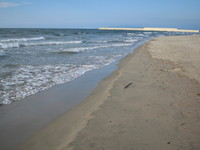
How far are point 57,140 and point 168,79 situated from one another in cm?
447

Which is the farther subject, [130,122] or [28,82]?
[28,82]

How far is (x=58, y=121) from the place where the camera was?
3.59 m

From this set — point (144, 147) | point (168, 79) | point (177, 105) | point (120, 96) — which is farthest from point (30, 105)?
point (168, 79)

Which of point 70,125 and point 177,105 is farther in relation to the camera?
point 177,105

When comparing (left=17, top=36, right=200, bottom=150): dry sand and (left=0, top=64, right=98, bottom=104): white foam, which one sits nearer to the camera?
(left=17, top=36, right=200, bottom=150): dry sand

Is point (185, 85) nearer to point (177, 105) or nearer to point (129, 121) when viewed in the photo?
point (177, 105)

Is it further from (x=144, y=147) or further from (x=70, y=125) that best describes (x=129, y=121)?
(x=70, y=125)

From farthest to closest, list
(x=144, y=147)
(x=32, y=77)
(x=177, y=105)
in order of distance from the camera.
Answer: (x=32, y=77) < (x=177, y=105) < (x=144, y=147)

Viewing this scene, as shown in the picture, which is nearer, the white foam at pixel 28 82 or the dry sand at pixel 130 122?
the dry sand at pixel 130 122

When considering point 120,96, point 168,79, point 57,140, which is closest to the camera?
point 57,140

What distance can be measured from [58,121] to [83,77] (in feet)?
12.2

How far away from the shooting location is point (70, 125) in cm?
341

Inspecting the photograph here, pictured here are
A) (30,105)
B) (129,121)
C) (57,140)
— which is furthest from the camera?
(30,105)

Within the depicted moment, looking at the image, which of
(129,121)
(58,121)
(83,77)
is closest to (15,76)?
(83,77)
